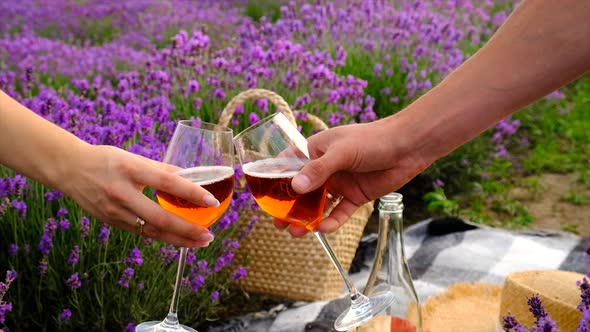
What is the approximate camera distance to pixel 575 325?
87.4 inches

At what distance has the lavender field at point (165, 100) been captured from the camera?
2.64 meters

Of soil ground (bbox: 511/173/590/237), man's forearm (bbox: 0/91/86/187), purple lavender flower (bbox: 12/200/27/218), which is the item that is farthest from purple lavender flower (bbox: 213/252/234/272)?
soil ground (bbox: 511/173/590/237)

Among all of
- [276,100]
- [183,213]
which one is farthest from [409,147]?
[276,100]

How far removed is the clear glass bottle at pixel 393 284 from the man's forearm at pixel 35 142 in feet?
2.66

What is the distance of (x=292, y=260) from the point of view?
3.22m

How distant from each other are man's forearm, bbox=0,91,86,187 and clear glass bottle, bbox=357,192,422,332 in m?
0.81

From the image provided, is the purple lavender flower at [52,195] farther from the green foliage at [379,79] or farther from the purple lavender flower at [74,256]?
the green foliage at [379,79]

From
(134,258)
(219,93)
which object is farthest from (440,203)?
(134,258)

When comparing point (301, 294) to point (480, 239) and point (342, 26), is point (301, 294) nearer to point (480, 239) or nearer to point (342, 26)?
point (480, 239)

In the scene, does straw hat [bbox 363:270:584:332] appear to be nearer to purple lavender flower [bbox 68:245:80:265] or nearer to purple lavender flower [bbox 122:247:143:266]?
purple lavender flower [bbox 122:247:143:266]

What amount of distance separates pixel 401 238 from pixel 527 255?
1.79 metres

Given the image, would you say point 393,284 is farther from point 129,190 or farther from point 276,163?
point 129,190

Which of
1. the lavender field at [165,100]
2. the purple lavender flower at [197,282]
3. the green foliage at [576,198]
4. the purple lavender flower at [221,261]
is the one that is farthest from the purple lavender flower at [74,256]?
the green foliage at [576,198]

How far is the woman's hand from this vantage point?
1.61 metres
